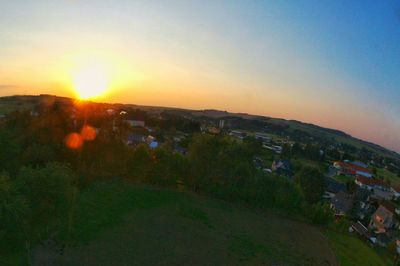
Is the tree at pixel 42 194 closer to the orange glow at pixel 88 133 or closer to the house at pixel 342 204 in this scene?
the orange glow at pixel 88 133

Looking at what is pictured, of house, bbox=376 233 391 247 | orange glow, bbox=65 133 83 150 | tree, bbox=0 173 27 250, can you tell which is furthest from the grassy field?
house, bbox=376 233 391 247

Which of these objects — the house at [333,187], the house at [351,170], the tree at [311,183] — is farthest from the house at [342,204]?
the house at [351,170]

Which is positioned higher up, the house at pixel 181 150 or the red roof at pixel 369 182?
the house at pixel 181 150

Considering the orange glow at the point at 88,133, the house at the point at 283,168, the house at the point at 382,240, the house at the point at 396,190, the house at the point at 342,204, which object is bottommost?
the house at the point at 382,240

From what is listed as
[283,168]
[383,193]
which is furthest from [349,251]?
[383,193]

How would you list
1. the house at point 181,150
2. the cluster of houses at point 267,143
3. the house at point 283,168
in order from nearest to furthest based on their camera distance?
the house at point 181,150 < the house at point 283,168 < the cluster of houses at point 267,143

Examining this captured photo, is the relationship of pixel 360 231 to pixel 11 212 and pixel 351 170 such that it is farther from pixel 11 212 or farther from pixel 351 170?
pixel 351 170

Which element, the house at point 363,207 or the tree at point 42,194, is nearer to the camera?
the tree at point 42,194
